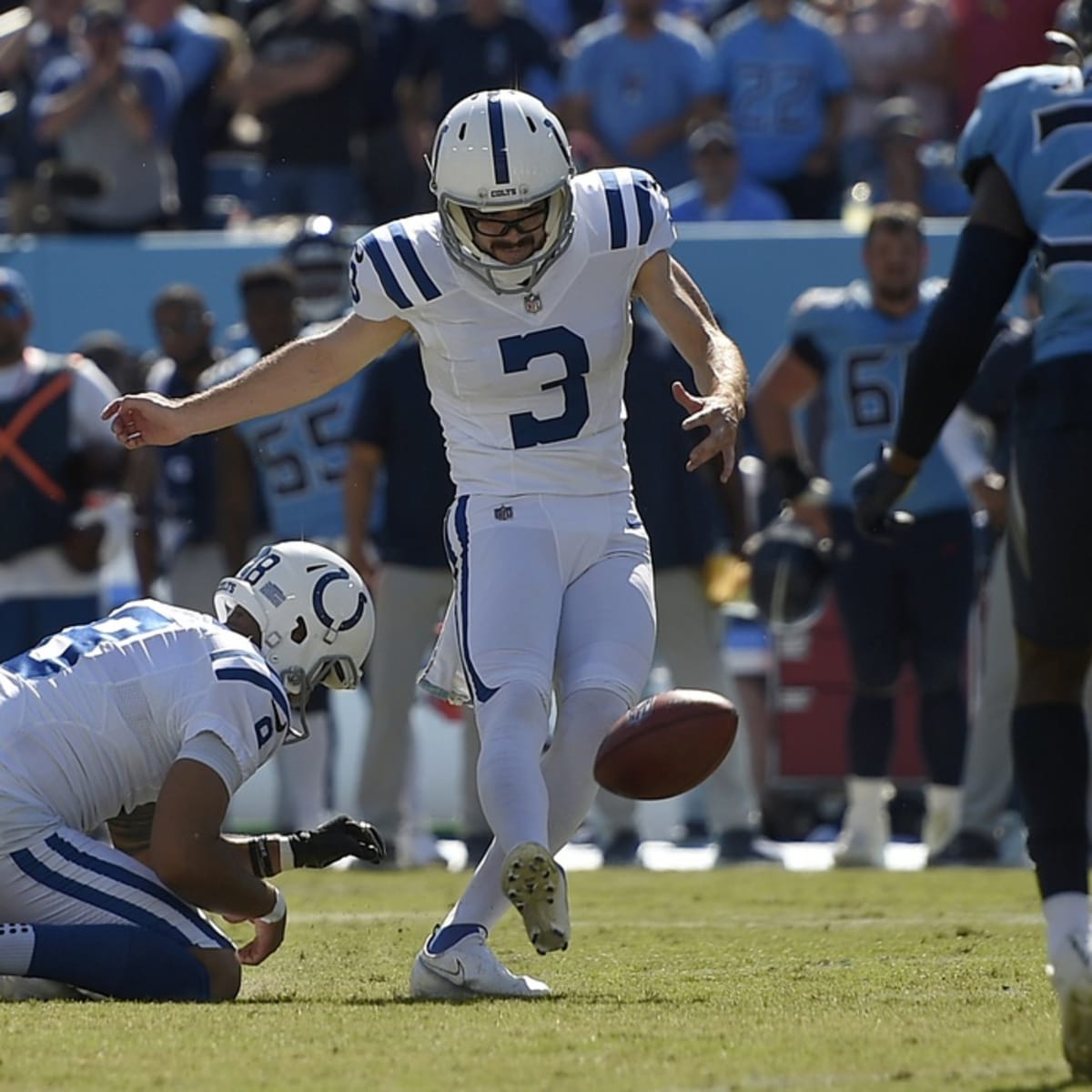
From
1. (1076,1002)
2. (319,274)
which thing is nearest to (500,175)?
(1076,1002)

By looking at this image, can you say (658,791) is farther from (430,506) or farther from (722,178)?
(722,178)

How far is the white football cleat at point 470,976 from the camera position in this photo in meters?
4.77

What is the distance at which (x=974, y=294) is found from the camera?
4109mm

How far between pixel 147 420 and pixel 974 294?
1723 millimetres

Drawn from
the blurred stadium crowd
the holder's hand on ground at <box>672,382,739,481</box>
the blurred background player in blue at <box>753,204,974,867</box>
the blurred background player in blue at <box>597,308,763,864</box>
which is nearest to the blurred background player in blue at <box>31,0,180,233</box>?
the blurred stadium crowd

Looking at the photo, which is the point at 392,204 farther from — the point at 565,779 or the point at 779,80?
the point at 565,779

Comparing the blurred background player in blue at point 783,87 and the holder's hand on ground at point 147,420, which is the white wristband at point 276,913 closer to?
the holder's hand on ground at point 147,420

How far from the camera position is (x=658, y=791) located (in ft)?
15.5

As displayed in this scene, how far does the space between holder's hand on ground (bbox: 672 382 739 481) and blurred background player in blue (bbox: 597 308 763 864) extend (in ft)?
12.7

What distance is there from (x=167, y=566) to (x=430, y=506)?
4.33 feet

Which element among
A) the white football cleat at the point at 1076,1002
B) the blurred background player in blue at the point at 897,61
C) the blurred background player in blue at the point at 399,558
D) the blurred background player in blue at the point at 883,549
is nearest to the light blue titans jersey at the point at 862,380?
the blurred background player in blue at the point at 883,549

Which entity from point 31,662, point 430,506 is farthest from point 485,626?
point 430,506

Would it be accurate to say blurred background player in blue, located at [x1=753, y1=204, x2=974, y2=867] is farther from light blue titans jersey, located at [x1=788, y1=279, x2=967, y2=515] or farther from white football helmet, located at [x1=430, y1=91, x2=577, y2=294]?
white football helmet, located at [x1=430, y1=91, x2=577, y2=294]

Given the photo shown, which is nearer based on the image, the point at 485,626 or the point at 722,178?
the point at 485,626
